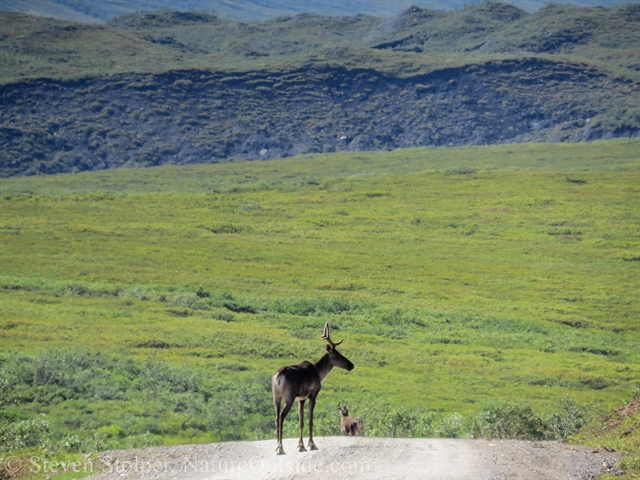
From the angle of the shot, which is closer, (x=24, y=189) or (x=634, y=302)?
(x=634, y=302)

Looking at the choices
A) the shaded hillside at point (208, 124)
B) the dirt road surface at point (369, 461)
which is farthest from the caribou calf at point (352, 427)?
the shaded hillside at point (208, 124)

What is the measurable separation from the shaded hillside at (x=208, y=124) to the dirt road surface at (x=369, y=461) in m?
152

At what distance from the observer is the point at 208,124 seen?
188375 millimetres

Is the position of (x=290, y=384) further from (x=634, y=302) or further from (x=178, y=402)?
(x=634, y=302)

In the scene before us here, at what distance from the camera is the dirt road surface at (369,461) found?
1623 centimetres

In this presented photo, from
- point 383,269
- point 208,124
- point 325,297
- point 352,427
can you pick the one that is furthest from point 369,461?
point 208,124

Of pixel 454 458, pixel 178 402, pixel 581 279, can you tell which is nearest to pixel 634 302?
pixel 581 279

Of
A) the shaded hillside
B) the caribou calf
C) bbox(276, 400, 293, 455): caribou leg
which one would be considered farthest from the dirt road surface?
the shaded hillside

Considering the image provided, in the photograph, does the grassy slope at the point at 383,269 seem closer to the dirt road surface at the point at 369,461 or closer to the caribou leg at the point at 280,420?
the dirt road surface at the point at 369,461

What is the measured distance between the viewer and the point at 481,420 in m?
25.0

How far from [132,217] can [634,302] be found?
49817mm

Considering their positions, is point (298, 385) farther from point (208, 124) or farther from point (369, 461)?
point (208, 124)

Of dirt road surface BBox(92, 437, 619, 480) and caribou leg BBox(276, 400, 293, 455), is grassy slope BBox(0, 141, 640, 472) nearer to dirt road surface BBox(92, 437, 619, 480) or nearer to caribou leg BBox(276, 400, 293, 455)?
dirt road surface BBox(92, 437, 619, 480)

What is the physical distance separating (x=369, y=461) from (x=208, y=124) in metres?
175
